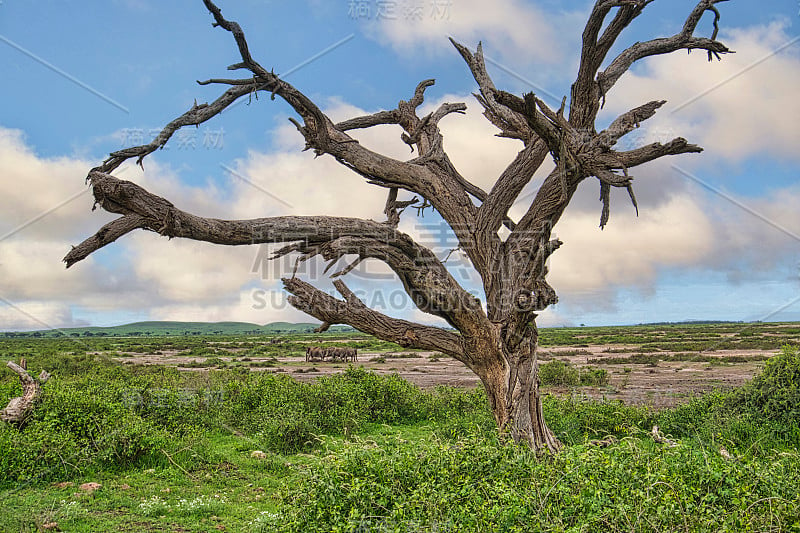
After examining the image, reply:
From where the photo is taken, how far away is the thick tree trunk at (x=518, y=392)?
7.68 meters

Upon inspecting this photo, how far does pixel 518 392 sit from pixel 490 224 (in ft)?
7.81

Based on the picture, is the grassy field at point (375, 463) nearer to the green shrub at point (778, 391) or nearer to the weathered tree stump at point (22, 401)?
the green shrub at point (778, 391)

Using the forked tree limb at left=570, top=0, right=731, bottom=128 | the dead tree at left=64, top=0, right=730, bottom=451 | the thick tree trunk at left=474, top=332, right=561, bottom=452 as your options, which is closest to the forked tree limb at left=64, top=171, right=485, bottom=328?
the dead tree at left=64, top=0, right=730, bottom=451

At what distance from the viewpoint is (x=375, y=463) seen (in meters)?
4.80

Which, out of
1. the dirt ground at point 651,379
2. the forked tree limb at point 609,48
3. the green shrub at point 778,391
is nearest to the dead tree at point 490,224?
the forked tree limb at point 609,48

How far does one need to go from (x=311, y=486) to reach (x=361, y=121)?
21.3 feet

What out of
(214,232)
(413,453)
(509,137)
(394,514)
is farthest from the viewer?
(509,137)

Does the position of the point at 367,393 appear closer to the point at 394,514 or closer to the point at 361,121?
the point at 361,121

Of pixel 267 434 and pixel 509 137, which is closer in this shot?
pixel 509 137

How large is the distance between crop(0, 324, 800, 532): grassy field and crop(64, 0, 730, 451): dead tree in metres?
1.28

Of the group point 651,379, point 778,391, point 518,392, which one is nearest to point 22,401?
point 518,392

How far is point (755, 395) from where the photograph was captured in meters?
10.1

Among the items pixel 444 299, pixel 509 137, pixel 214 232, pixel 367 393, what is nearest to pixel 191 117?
pixel 214 232

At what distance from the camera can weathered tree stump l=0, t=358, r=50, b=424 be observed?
9000mm
